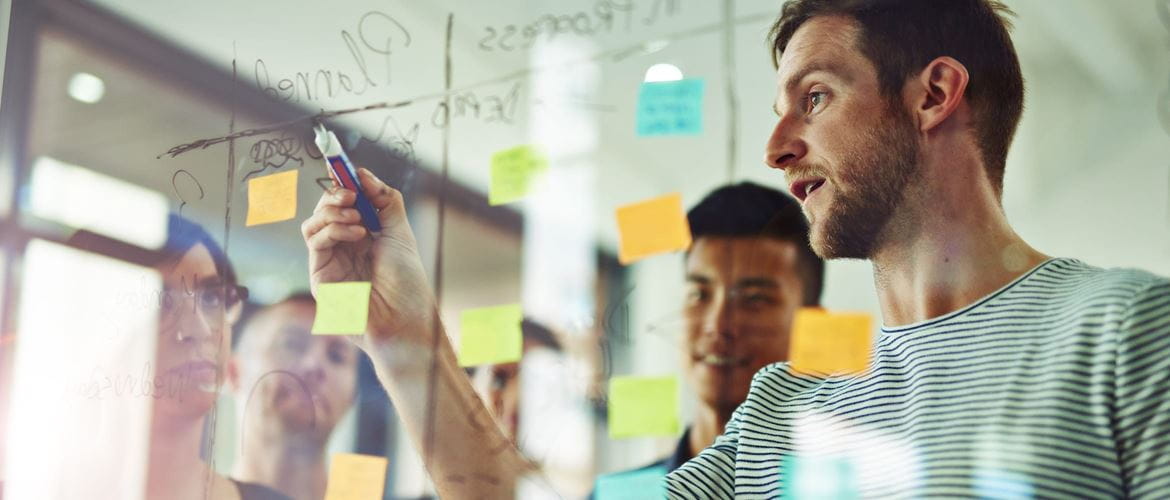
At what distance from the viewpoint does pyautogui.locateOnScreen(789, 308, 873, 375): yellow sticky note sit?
37.6 inches

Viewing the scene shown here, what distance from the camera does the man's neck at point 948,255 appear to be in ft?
2.90

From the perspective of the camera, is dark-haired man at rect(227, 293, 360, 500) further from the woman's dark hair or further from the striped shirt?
the striped shirt

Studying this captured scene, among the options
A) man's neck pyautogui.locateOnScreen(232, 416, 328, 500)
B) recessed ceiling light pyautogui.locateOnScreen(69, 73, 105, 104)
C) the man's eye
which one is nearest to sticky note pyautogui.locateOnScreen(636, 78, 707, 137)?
the man's eye

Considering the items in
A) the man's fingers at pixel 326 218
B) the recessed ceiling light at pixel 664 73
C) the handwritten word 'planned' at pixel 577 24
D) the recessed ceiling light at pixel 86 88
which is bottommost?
the man's fingers at pixel 326 218

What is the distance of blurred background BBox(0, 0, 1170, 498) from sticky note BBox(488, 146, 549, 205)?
0.01 metres

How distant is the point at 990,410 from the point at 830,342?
19 centimetres

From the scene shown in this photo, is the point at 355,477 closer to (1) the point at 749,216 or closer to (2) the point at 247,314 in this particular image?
(2) the point at 247,314

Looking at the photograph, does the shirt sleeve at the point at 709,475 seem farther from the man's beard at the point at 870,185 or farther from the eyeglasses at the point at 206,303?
the eyeglasses at the point at 206,303

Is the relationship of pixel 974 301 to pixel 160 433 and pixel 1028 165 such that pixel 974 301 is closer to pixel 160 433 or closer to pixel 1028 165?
pixel 1028 165

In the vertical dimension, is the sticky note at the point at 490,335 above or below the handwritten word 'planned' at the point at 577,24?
below

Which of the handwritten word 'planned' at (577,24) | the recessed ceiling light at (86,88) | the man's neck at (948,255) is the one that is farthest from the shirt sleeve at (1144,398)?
the recessed ceiling light at (86,88)

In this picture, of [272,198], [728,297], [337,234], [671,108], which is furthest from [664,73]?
[272,198]

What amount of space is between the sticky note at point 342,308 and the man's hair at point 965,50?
667 millimetres

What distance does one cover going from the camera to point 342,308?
1.24 m
